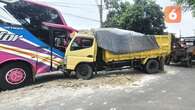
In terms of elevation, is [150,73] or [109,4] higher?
[109,4]

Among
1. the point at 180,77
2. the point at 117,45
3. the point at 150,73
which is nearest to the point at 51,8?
the point at 117,45

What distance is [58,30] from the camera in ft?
51.2

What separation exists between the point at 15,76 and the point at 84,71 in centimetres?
290

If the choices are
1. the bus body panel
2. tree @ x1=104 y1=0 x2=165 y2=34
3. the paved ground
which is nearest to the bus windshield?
the bus body panel

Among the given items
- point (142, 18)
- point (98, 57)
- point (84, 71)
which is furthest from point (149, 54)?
point (142, 18)

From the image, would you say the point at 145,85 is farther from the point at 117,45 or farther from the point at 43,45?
the point at 43,45

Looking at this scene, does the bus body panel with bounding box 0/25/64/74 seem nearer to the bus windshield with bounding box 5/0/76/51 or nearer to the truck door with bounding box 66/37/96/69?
the bus windshield with bounding box 5/0/76/51

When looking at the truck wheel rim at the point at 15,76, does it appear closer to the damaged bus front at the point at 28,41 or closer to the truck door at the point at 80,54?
the damaged bus front at the point at 28,41

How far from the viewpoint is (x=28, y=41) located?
14.5 metres

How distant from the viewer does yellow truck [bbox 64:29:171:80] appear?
15.1m

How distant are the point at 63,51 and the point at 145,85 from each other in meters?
4.34

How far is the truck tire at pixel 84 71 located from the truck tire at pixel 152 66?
9.40 ft

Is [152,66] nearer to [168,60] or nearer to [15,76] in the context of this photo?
[168,60]

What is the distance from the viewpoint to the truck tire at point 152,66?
53.8ft
